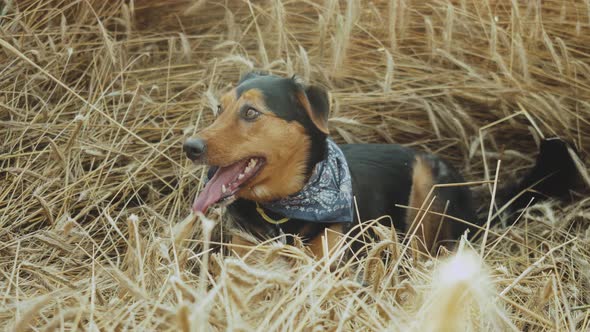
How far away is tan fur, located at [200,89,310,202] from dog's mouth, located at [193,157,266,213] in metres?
0.04

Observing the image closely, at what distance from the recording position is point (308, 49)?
464 centimetres

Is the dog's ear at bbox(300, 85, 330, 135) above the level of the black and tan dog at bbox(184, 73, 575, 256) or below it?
above

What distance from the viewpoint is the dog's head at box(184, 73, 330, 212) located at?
3.10 m

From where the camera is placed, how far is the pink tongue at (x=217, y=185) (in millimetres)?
3104

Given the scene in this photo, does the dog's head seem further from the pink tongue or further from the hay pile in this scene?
the hay pile

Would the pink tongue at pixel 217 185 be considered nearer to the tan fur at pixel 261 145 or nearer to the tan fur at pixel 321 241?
the tan fur at pixel 261 145

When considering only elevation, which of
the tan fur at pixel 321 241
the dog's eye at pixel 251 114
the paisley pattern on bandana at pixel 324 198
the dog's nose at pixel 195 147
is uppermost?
the dog's eye at pixel 251 114

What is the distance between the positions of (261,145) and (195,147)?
312 mm

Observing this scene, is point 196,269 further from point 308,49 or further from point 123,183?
point 308,49

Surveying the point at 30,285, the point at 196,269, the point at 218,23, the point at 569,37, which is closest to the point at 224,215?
the point at 196,269

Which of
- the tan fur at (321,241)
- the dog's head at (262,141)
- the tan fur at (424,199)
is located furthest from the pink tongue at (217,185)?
the tan fur at (424,199)

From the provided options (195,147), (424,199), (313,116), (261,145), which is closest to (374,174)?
(424,199)

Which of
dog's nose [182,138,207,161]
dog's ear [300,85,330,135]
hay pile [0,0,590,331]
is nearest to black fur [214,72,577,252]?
dog's ear [300,85,330,135]

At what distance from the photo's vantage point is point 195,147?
301 centimetres
